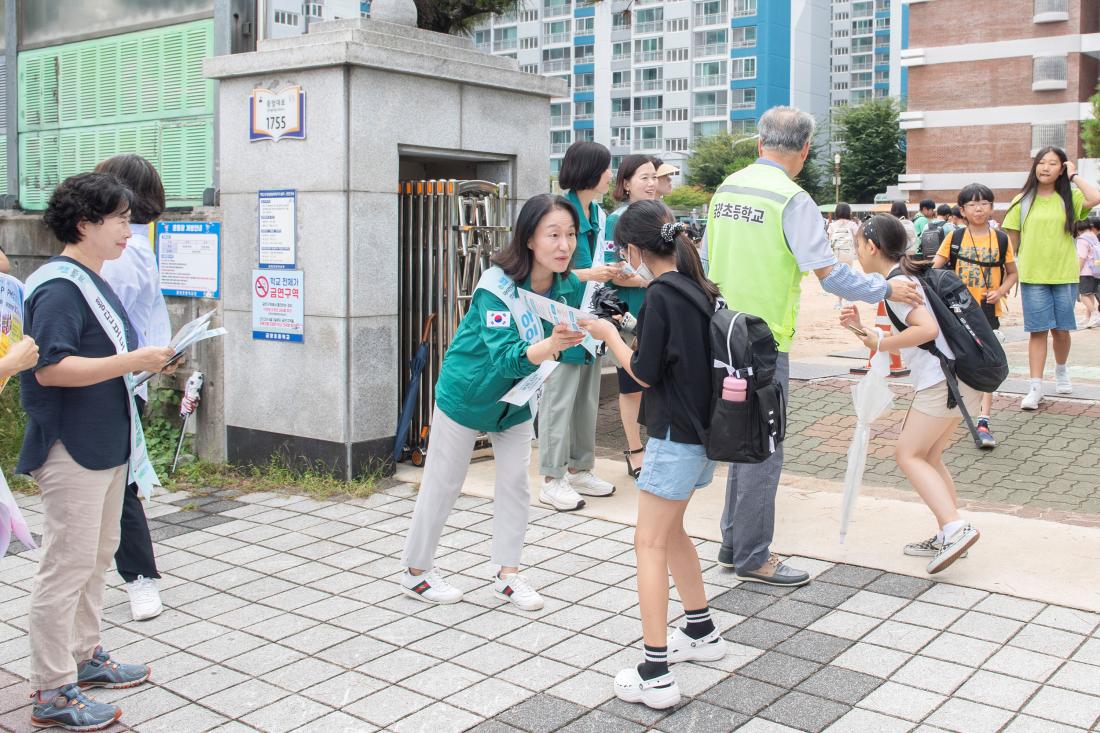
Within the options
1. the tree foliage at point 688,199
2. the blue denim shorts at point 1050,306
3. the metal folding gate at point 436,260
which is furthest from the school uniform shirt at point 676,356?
the tree foliage at point 688,199

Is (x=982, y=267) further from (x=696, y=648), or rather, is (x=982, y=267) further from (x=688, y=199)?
(x=688, y=199)

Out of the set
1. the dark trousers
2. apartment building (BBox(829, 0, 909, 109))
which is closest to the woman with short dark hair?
the dark trousers

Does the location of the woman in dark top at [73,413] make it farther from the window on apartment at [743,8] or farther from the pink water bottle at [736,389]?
the window on apartment at [743,8]

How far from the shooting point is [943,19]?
48688 mm

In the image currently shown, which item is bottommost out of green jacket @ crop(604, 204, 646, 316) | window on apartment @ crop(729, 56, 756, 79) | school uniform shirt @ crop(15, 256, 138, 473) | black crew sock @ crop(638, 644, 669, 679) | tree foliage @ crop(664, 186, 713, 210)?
black crew sock @ crop(638, 644, 669, 679)

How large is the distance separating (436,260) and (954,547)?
12.3 ft

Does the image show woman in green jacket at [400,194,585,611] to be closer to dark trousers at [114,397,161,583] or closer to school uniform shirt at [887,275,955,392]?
dark trousers at [114,397,161,583]

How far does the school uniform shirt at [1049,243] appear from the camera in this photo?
8.28m

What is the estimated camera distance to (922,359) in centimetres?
517

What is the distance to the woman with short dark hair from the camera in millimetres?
4785

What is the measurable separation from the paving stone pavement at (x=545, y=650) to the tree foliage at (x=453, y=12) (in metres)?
10.9

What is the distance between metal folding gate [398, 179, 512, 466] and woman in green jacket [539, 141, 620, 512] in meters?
0.84

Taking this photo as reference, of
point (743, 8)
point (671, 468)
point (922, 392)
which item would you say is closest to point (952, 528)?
point (922, 392)

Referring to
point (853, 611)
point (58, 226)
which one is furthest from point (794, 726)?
point (58, 226)
